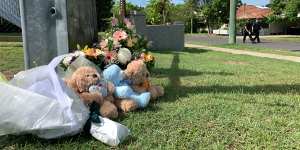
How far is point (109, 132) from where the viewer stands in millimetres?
3908

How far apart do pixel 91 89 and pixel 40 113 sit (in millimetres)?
904

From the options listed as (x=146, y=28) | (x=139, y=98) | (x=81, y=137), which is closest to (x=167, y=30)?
(x=146, y=28)

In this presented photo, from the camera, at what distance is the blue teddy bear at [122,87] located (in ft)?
16.7

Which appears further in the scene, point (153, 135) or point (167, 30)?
point (167, 30)

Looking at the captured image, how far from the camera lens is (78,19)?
21.1 feet

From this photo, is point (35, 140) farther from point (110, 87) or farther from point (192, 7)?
point (192, 7)

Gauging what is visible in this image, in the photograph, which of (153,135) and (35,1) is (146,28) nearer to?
(35,1)

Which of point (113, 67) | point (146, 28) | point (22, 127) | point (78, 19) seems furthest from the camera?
point (146, 28)

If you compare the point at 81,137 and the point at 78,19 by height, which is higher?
the point at 78,19

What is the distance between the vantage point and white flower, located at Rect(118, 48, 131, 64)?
5633mm

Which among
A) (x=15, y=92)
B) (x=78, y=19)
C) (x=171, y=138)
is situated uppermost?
A: (x=78, y=19)

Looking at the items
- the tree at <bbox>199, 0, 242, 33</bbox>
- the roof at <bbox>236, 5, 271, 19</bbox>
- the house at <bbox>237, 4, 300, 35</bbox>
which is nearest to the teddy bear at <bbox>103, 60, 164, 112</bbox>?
the house at <bbox>237, 4, 300, 35</bbox>

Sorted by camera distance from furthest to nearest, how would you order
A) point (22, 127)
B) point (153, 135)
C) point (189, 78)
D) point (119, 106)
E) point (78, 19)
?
point (189, 78), point (78, 19), point (119, 106), point (153, 135), point (22, 127)

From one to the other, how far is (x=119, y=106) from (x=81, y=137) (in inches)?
38.7
